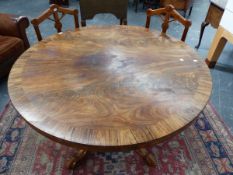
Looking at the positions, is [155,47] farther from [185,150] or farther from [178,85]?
[185,150]

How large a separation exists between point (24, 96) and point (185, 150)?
1.26 m

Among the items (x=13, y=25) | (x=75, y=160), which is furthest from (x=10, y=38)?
(x=75, y=160)

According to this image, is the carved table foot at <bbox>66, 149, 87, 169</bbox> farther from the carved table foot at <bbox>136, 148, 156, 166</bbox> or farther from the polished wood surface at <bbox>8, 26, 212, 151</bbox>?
the polished wood surface at <bbox>8, 26, 212, 151</bbox>

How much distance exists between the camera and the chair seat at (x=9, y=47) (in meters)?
1.97

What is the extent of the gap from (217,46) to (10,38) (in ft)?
7.52

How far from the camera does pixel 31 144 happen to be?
1610 mm

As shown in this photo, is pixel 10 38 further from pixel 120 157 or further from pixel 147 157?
pixel 147 157

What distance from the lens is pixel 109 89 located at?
106 centimetres

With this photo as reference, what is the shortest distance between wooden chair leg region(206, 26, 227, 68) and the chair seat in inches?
85.8

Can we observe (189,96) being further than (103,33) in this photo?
No

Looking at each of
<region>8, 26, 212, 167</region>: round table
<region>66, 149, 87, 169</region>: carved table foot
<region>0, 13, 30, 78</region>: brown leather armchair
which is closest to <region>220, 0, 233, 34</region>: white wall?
<region>8, 26, 212, 167</region>: round table

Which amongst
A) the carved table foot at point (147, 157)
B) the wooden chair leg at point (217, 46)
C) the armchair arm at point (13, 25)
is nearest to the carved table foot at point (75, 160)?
the carved table foot at point (147, 157)

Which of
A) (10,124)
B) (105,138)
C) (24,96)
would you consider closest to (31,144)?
(10,124)

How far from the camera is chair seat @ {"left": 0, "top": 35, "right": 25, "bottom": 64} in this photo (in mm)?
1971
